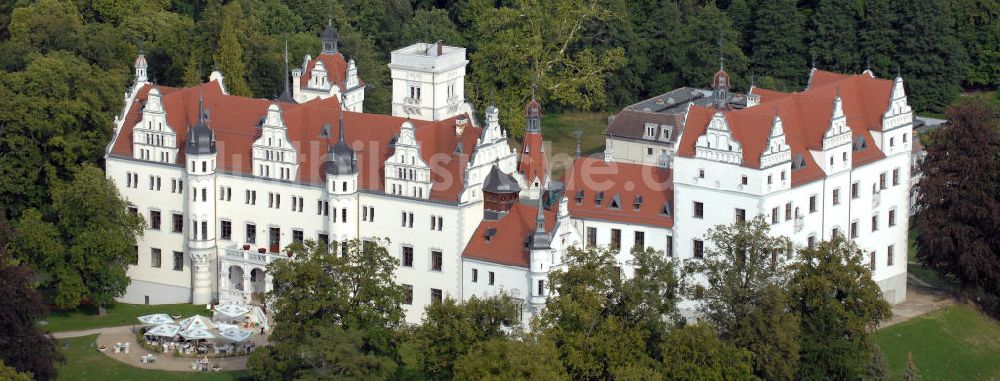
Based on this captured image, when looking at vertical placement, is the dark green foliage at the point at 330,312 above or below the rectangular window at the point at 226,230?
below

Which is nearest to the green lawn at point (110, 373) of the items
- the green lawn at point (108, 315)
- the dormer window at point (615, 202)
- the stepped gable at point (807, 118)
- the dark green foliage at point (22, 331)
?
the dark green foliage at point (22, 331)

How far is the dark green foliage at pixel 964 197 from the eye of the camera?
135000 mm

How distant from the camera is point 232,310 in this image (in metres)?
131

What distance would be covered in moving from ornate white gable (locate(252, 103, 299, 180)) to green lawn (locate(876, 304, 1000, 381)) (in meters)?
31.5

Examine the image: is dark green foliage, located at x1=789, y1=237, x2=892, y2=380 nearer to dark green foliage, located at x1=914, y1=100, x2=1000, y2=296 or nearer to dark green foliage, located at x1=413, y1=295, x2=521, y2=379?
dark green foliage, located at x1=413, y1=295, x2=521, y2=379

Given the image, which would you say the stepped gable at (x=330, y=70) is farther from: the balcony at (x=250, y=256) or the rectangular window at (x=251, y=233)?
the balcony at (x=250, y=256)

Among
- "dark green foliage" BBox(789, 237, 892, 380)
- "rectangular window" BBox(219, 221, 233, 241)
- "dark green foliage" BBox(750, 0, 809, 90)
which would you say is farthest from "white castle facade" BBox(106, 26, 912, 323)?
"dark green foliage" BBox(750, 0, 809, 90)

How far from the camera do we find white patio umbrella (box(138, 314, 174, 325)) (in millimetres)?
129750

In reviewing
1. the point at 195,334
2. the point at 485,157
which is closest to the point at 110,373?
the point at 195,334

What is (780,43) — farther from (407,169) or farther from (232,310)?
(232,310)

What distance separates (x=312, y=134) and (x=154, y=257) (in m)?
11.5

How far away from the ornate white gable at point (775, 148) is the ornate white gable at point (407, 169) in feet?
55.8

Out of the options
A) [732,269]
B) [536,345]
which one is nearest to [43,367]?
[536,345]

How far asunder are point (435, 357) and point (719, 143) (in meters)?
18.9
